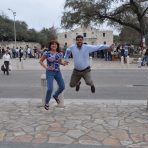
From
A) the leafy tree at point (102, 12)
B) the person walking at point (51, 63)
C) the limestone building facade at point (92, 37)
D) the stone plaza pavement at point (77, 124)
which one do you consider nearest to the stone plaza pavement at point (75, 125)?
the stone plaza pavement at point (77, 124)

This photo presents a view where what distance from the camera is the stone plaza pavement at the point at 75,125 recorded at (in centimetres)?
663

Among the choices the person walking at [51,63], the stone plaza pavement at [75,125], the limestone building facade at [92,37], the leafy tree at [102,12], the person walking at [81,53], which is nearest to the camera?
the stone plaza pavement at [75,125]

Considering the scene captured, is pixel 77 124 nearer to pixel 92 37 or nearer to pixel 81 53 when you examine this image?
pixel 81 53

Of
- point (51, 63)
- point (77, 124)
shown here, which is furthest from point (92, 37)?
point (77, 124)

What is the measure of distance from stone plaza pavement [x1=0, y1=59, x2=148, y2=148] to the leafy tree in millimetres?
34656

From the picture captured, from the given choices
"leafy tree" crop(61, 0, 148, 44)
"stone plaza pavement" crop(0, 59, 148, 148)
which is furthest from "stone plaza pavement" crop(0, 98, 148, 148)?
"leafy tree" crop(61, 0, 148, 44)

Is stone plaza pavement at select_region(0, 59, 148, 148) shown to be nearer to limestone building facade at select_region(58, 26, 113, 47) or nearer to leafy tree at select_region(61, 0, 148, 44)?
leafy tree at select_region(61, 0, 148, 44)

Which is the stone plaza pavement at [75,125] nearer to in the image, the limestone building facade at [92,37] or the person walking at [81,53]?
the person walking at [81,53]

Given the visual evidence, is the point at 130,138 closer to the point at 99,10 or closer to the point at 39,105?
the point at 39,105

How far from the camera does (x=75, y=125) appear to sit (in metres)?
7.76

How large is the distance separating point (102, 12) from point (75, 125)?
38273 millimetres

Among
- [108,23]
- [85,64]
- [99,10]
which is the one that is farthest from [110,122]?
[108,23]

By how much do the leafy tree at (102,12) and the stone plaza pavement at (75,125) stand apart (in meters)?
34.7

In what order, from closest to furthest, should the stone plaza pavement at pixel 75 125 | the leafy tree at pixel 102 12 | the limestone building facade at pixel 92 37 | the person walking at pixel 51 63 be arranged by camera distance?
the stone plaza pavement at pixel 75 125 < the person walking at pixel 51 63 < the leafy tree at pixel 102 12 < the limestone building facade at pixel 92 37
